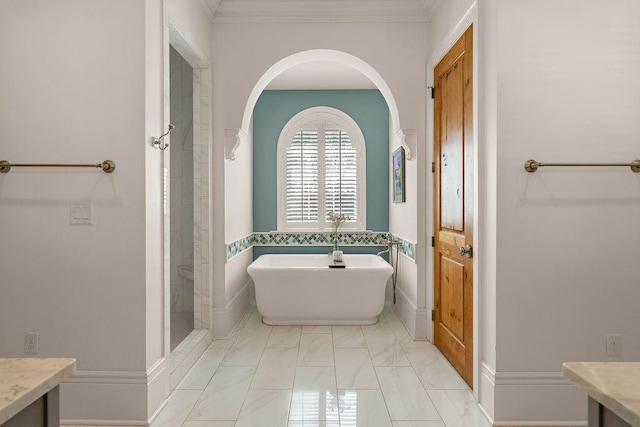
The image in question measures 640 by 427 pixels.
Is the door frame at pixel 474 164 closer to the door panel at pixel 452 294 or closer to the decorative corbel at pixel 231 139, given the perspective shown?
the door panel at pixel 452 294

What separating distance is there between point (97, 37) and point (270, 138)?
3379 millimetres

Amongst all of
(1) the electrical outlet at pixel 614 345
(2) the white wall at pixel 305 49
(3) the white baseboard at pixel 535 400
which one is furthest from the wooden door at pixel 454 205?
(1) the electrical outlet at pixel 614 345

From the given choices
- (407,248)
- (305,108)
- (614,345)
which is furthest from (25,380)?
(305,108)

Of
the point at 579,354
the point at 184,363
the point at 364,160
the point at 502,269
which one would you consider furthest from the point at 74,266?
the point at 364,160

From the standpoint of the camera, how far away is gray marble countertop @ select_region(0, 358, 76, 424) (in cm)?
81

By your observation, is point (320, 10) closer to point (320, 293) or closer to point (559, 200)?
point (559, 200)

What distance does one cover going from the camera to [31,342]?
7.91ft

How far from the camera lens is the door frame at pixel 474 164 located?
2625 mm

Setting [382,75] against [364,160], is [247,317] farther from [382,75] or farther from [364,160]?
[382,75]

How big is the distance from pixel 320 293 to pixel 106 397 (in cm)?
227

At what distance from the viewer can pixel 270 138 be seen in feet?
18.8

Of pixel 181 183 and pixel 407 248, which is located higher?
pixel 181 183

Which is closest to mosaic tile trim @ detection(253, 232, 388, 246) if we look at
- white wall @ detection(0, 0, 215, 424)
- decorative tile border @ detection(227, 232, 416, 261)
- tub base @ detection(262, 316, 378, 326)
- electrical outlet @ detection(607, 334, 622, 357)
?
decorative tile border @ detection(227, 232, 416, 261)

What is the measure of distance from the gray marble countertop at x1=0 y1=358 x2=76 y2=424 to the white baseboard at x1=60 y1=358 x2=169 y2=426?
61.3 inches
